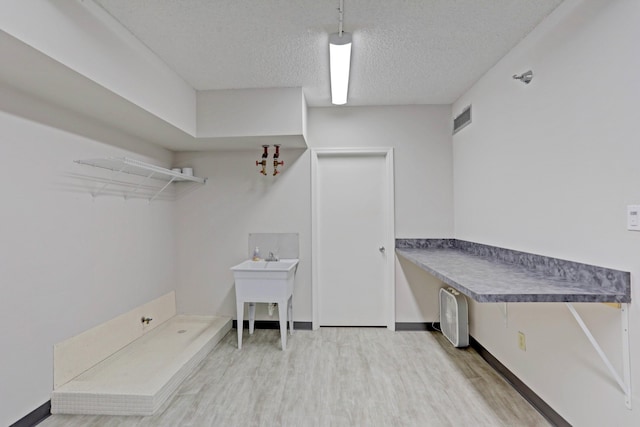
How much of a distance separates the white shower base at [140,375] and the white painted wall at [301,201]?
0.64 metres

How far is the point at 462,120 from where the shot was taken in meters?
3.22

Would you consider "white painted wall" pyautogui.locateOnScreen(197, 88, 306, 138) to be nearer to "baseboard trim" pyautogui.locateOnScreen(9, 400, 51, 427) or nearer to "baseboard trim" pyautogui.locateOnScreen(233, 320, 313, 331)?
"baseboard trim" pyautogui.locateOnScreen(233, 320, 313, 331)

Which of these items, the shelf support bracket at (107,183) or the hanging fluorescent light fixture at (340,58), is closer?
the hanging fluorescent light fixture at (340,58)

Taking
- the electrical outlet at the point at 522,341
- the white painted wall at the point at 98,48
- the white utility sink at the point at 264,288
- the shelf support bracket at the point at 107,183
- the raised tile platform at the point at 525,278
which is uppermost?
the white painted wall at the point at 98,48

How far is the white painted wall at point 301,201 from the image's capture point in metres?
3.53

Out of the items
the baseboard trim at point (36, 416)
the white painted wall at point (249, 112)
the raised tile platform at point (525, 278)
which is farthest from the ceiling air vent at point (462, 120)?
the baseboard trim at point (36, 416)

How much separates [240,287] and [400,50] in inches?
98.1

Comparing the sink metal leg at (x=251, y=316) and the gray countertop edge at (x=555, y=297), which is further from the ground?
the gray countertop edge at (x=555, y=297)

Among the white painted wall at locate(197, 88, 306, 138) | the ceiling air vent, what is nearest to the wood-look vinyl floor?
the white painted wall at locate(197, 88, 306, 138)

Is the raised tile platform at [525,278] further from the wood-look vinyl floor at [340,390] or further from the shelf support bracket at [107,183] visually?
the shelf support bracket at [107,183]

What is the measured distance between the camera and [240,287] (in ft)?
9.94

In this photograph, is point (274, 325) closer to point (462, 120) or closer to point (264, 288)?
point (264, 288)

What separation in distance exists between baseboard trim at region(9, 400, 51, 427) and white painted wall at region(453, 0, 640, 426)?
3.26 m

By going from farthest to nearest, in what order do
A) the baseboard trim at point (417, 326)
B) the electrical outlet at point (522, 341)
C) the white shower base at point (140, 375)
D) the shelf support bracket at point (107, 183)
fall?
1. the baseboard trim at point (417, 326)
2. the shelf support bracket at point (107, 183)
3. the electrical outlet at point (522, 341)
4. the white shower base at point (140, 375)
